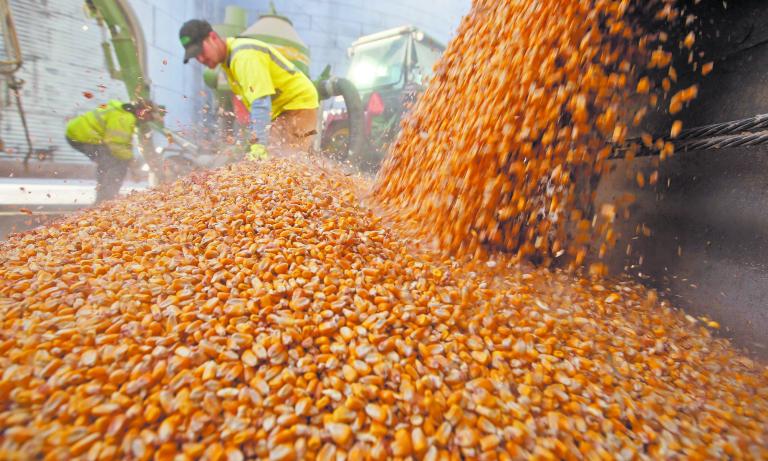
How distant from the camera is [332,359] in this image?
123 centimetres

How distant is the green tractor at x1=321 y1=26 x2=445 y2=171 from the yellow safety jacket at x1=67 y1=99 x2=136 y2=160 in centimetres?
250

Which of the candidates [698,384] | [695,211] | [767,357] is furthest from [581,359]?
[695,211]

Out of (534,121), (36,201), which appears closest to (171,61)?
(36,201)

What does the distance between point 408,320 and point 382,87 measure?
5.84 metres

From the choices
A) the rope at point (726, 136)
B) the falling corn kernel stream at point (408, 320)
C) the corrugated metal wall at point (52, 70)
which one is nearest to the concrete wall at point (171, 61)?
the corrugated metal wall at point (52, 70)

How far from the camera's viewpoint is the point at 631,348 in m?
1.49

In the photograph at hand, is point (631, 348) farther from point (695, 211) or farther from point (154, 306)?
point (154, 306)

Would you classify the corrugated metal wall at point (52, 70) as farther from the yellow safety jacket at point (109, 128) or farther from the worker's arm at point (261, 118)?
the worker's arm at point (261, 118)

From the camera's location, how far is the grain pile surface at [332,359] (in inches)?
40.3

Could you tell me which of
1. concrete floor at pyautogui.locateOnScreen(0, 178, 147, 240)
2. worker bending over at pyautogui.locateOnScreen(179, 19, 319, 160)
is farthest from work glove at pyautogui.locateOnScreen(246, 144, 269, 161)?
concrete floor at pyautogui.locateOnScreen(0, 178, 147, 240)

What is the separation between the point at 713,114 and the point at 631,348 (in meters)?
1.23

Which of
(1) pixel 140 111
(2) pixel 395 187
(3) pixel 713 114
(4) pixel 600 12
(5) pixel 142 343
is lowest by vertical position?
(5) pixel 142 343

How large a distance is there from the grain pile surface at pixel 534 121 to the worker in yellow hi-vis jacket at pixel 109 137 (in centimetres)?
406

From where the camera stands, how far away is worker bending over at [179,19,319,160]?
12.7 ft
